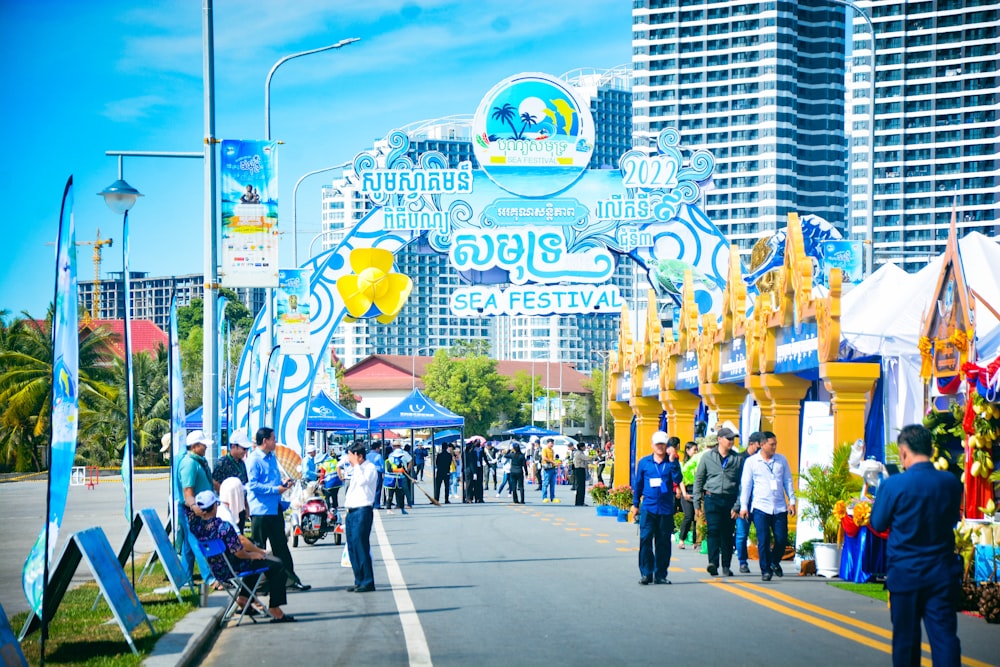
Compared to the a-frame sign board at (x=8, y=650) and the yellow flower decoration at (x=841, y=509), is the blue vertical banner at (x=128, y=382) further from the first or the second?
the yellow flower decoration at (x=841, y=509)

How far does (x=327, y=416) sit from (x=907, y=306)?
87.6 ft

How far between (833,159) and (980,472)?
163510 mm

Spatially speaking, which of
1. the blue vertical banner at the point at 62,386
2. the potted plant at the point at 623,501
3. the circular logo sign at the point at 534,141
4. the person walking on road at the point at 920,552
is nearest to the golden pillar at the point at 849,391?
the person walking on road at the point at 920,552

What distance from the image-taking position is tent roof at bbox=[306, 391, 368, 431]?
42250mm

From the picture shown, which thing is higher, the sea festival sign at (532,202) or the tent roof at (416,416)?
the sea festival sign at (532,202)

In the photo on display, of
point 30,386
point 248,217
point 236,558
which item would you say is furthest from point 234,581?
point 30,386

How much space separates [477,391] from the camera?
135 metres

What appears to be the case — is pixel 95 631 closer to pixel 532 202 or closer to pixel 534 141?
pixel 532 202

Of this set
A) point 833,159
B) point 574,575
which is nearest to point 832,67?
point 833,159

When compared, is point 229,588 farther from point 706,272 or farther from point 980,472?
point 706,272

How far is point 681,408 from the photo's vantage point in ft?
94.7

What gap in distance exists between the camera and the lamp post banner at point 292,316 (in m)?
28.5

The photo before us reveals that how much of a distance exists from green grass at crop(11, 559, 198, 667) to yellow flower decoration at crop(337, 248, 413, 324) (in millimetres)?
15177

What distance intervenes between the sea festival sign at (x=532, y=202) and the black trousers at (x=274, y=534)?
48.0ft
